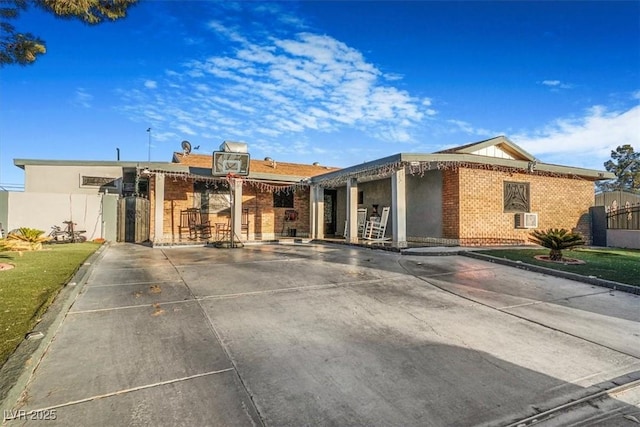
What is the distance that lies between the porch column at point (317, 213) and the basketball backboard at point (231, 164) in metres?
3.64

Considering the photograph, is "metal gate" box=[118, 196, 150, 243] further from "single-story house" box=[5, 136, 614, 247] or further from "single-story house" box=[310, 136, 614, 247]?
"single-story house" box=[310, 136, 614, 247]

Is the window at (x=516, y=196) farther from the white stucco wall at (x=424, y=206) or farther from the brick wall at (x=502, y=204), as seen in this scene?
the white stucco wall at (x=424, y=206)

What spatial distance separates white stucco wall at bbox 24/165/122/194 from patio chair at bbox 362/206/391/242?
11927 millimetres

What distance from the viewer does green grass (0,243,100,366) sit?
9.71 ft

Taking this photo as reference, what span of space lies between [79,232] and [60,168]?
3899mm

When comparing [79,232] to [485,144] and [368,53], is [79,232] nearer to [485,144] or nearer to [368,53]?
[368,53]

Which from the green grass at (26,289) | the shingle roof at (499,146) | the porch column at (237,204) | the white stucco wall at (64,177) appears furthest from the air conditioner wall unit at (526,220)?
the white stucco wall at (64,177)

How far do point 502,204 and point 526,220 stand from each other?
1070mm

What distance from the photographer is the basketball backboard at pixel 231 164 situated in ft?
37.6

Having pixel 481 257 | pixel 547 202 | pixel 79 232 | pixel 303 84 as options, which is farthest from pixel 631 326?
pixel 79 232

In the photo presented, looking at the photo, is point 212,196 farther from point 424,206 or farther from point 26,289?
point 26,289

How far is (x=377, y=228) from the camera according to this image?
1280cm

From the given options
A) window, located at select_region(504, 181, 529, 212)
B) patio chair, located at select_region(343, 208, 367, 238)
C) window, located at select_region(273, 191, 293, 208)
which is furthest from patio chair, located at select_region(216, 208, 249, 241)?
window, located at select_region(504, 181, 529, 212)

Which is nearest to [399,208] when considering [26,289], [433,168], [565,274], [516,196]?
[433,168]
